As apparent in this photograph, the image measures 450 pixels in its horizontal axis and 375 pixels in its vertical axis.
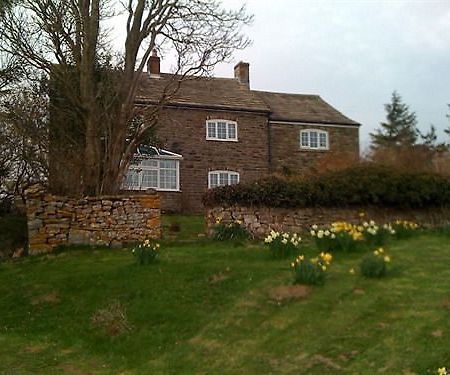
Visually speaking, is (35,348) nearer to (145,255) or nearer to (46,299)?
(46,299)

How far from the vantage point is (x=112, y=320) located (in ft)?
31.1

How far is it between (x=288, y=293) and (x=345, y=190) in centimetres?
912

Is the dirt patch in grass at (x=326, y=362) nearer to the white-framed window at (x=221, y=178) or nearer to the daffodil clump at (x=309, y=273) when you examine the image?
the daffodil clump at (x=309, y=273)

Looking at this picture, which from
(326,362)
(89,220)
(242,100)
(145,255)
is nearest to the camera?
(326,362)

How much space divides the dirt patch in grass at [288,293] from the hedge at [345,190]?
8030 millimetres

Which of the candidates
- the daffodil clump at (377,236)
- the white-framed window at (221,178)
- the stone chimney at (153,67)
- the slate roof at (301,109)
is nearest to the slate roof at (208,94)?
the stone chimney at (153,67)

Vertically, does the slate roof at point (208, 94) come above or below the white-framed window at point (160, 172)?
above

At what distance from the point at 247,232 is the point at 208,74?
17.1 ft

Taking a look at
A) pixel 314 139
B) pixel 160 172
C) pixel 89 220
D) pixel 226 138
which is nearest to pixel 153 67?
pixel 226 138

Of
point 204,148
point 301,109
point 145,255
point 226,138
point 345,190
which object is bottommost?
point 145,255

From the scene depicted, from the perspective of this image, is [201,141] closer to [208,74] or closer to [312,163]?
[312,163]

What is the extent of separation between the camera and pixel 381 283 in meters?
9.95

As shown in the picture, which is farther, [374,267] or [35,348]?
[374,267]

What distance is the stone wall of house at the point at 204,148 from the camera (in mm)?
31561
